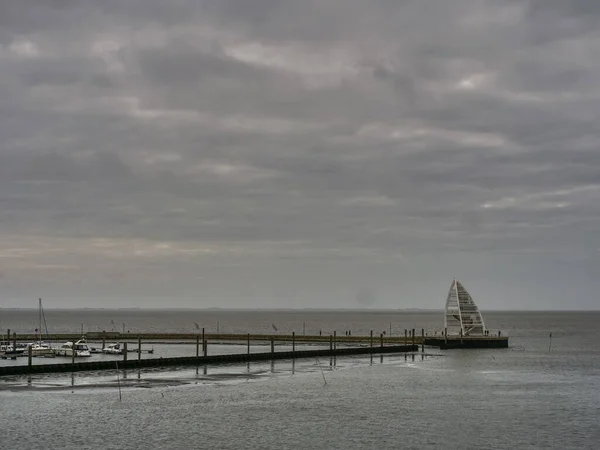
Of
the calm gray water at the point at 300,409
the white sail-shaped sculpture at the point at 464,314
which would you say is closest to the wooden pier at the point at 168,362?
the calm gray water at the point at 300,409

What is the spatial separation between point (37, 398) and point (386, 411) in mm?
28085

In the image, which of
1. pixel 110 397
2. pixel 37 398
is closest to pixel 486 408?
pixel 110 397

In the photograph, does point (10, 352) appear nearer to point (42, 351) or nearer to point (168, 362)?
point (42, 351)

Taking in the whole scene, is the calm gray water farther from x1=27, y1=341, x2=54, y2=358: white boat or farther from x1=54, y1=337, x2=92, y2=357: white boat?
x1=27, y1=341, x2=54, y2=358: white boat

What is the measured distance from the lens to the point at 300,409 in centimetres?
6300

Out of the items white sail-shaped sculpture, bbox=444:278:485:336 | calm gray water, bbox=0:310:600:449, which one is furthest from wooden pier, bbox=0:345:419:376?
white sail-shaped sculpture, bbox=444:278:485:336

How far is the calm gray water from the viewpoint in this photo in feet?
165

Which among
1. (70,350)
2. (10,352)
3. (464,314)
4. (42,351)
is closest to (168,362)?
(70,350)

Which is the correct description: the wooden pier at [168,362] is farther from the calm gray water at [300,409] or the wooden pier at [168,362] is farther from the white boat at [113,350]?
the white boat at [113,350]

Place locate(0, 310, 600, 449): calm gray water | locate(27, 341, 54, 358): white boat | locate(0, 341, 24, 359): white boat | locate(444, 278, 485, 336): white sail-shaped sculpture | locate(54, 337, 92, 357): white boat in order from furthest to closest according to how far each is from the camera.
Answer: locate(444, 278, 485, 336): white sail-shaped sculpture → locate(54, 337, 92, 357): white boat → locate(27, 341, 54, 358): white boat → locate(0, 341, 24, 359): white boat → locate(0, 310, 600, 449): calm gray water

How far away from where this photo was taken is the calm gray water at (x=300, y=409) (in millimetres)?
50375

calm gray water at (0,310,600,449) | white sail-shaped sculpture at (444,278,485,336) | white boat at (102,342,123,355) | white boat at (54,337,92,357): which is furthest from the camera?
white sail-shaped sculpture at (444,278,485,336)

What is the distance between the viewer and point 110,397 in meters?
66.1

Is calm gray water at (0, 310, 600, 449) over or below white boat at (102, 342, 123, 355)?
below
